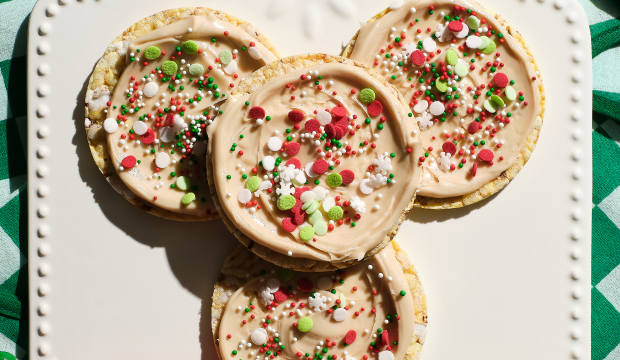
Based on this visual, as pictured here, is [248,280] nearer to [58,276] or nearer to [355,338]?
[355,338]

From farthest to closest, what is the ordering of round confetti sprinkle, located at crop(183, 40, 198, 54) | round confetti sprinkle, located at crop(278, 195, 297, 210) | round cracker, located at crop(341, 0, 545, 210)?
1. round cracker, located at crop(341, 0, 545, 210)
2. round confetti sprinkle, located at crop(183, 40, 198, 54)
3. round confetti sprinkle, located at crop(278, 195, 297, 210)

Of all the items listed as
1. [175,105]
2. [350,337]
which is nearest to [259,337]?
[350,337]

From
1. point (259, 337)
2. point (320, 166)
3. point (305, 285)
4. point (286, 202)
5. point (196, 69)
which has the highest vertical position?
point (196, 69)

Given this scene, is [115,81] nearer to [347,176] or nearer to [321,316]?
[347,176]

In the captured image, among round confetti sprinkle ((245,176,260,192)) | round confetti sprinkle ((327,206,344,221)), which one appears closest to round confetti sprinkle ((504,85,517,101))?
round confetti sprinkle ((327,206,344,221))

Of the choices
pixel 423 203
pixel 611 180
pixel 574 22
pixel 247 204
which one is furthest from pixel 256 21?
pixel 611 180

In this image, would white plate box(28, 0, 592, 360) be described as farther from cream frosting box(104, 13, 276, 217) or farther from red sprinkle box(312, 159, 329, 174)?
red sprinkle box(312, 159, 329, 174)

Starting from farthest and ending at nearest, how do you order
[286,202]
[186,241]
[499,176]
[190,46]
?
[186,241], [499,176], [190,46], [286,202]
